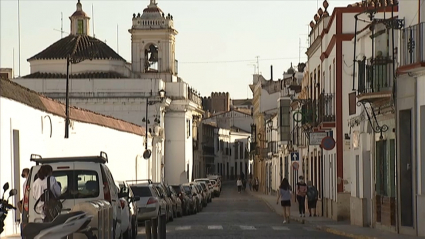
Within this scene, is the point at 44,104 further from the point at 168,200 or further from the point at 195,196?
the point at 195,196

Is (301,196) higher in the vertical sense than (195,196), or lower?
higher

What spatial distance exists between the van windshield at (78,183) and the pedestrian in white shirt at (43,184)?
5.45 feet

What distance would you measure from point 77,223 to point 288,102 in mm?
58884

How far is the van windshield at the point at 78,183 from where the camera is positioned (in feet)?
74.3

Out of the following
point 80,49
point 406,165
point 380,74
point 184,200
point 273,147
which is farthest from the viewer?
point 80,49

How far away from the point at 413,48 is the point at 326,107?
59.6ft

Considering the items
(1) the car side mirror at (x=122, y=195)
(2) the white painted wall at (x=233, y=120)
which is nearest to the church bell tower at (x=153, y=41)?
(2) the white painted wall at (x=233, y=120)

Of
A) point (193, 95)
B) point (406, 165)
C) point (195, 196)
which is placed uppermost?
point (193, 95)

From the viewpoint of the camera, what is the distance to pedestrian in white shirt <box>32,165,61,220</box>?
20719mm

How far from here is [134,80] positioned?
94062mm

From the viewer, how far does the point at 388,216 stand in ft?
101

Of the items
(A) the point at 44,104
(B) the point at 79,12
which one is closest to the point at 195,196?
(A) the point at 44,104

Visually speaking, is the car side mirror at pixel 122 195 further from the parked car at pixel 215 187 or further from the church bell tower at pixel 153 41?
the church bell tower at pixel 153 41

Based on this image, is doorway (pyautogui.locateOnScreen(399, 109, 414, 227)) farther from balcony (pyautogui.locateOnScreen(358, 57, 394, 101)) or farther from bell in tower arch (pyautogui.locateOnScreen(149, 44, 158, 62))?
bell in tower arch (pyautogui.locateOnScreen(149, 44, 158, 62))
